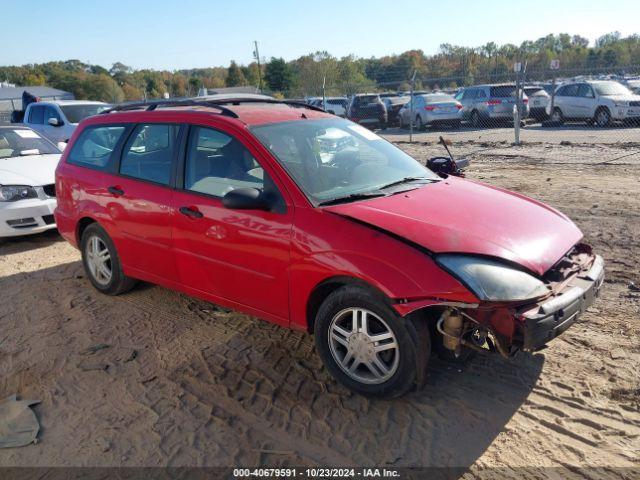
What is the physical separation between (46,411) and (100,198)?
2.12m

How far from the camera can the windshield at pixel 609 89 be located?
18.1 metres

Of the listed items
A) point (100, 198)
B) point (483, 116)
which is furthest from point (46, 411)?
point (483, 116)

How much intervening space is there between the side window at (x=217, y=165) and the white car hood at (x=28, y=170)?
357 centimetres

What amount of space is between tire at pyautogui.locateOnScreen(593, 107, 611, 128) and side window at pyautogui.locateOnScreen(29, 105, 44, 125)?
55.7 ft

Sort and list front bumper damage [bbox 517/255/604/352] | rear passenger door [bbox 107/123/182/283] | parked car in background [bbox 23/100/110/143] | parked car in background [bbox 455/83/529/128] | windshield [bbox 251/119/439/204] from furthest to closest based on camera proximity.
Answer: parked car in background [bbox 455/83/529/128]
parked car in background [bbox 23/100/110/143]
rear passenger door [bbox 107/123/182/283]
windshield [bbox 251/119/439/204]
front bumper damage [bbox 517/255/604/352]

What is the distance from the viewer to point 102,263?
5.26 metres

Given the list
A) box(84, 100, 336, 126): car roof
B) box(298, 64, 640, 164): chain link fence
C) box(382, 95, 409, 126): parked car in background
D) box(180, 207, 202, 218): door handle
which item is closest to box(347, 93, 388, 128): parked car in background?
box(298, 64, 640, 164): chain link fence

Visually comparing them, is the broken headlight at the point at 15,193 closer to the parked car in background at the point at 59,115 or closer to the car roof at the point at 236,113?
the car roof at the point at 236,113

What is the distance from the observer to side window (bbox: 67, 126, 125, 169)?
5.07 m

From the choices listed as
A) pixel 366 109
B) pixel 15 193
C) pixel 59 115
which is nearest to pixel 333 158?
pixel 15 193

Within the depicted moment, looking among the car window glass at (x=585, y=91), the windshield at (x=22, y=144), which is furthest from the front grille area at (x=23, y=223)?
the car window glass at (x=585, y=91)

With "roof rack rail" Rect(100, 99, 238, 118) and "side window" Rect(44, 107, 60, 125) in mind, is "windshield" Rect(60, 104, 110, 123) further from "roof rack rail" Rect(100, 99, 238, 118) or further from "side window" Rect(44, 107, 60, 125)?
"roof rack rail" Rect(100, 99, 238, 118)

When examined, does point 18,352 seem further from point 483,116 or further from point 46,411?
point 483,116

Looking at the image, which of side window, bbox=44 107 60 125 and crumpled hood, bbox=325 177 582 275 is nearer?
crumpled hood, bbox=325 177 582 275
